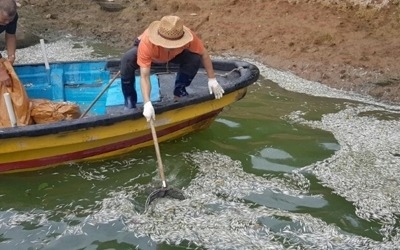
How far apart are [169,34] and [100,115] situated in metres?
1.20

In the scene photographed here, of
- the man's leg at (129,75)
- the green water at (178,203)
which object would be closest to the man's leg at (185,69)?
the man's leg at (129,75)

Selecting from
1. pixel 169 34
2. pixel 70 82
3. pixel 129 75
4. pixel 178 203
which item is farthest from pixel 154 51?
pixel 70 82

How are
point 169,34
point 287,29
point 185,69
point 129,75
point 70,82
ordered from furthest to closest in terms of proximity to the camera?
point 287,29 < point 70,82 < point 185,69 < point 129,75 < point 169,34

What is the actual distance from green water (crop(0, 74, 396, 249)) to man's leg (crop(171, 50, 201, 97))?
0.74m

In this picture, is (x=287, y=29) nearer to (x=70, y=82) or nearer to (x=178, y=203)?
(x=70, y=82)

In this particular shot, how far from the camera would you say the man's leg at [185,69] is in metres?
7.02

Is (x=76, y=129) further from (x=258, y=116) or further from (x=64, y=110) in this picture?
(x=258, y=116)

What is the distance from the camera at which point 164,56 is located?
6.77m

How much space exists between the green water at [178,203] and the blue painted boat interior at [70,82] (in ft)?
4.33

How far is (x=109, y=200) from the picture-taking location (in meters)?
6.35

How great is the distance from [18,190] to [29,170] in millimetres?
329

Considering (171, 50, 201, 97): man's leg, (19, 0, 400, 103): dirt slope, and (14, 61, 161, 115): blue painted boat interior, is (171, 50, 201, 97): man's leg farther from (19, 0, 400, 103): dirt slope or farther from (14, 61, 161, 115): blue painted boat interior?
(19, 0, 400, 103): dirt slope

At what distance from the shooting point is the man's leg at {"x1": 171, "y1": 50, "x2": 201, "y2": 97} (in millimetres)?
7020

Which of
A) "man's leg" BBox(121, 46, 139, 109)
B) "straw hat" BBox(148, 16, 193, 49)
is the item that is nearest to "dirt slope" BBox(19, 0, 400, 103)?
"man's leg" BBox(121, 46, 139, 109)
